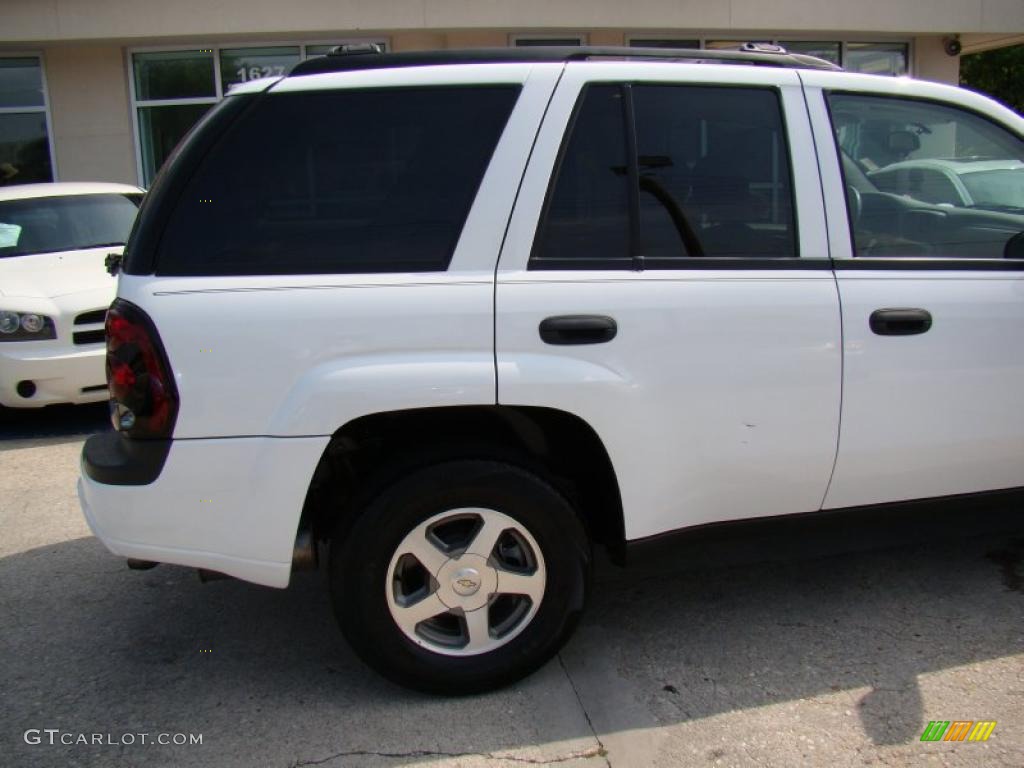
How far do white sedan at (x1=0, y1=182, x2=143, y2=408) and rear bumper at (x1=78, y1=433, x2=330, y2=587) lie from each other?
3644 millimetres

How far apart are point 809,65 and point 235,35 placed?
389 inches

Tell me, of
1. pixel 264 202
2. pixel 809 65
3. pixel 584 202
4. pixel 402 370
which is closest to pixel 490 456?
pixel 402 370

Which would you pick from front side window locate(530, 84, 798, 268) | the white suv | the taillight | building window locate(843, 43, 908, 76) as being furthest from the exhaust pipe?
building window locate(843, 43, 908, 76)

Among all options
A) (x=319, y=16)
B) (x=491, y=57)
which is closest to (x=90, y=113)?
(x=319, y=16)

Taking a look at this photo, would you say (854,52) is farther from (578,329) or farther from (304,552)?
(304,552)

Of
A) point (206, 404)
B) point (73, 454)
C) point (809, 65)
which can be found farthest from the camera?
point (73, 454)

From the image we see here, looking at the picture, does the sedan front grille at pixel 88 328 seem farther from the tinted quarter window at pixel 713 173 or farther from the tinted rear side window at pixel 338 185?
the tinted quarter window at pixel 713 173

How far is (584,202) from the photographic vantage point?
2.81m

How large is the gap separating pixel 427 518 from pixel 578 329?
725 millimetres

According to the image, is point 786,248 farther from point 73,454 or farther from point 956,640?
point 73,454

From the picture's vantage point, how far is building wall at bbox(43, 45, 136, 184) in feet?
39.1

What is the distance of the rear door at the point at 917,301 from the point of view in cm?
296

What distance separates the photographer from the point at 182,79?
12008 mm

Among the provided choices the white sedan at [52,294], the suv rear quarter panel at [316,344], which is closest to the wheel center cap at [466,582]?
the suv rear quarter panel at [316,344]
